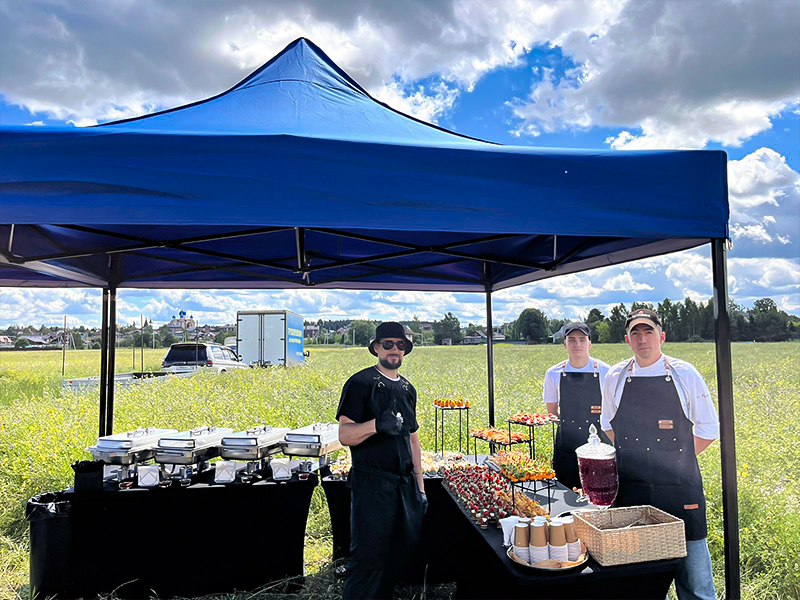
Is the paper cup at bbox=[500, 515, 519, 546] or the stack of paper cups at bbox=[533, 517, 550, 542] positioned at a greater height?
the stack of paper cups at bbox=[533, 517, 550, 542]

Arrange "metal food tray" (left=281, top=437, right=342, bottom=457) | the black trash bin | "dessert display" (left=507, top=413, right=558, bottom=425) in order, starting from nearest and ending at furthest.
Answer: the black trash bin < "metal food tray" (left=281, top=437, right=342, bottom=457) < "dessert display" (left=507, top=413, right=558, bottom=425)

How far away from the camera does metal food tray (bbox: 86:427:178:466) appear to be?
10.2 feet

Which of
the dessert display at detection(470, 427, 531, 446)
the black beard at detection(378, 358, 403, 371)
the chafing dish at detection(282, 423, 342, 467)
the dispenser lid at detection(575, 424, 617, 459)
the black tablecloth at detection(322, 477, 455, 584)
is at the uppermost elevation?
the black beard at detection(378, 358, 403, 371)

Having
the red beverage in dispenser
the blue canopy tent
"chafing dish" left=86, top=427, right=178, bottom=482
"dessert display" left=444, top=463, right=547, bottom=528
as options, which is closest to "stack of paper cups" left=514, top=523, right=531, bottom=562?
"dessert display" left=444, top=463, right=547, bottom=528

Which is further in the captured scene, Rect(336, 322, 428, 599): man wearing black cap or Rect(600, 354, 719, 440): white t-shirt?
Rect(336, 322, 428, 599): man wearing black cap

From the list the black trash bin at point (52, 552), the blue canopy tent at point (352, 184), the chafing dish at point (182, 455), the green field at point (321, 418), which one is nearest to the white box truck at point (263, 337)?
the green field at point (321, 418)

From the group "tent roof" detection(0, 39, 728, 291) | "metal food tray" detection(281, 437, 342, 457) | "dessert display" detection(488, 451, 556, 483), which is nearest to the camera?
"tent roof" detection(0, 39, 728, 291)

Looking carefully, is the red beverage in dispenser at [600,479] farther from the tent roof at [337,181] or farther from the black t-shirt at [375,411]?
the tent roof at [337,181]

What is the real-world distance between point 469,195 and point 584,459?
1339 millimetres

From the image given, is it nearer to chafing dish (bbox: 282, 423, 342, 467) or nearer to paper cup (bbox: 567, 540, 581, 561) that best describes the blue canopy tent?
paper cup (bbox: 567, 540, 581, 561)

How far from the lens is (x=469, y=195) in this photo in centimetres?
201

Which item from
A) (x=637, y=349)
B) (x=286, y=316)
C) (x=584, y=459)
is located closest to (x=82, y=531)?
(x=584, y=459)

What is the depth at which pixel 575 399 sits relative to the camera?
150 inches

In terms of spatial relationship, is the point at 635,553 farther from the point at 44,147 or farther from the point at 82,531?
the point at 82,531
